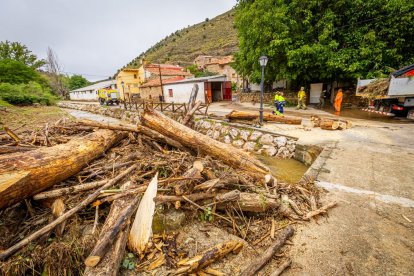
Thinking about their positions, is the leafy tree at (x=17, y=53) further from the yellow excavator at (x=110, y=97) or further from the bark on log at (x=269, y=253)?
the bark on log at (x=269, y=253)

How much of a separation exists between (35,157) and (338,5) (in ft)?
55.9

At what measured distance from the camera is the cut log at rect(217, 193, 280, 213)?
2947mm

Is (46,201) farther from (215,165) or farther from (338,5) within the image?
(338,5)

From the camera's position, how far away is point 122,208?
8.18 feet

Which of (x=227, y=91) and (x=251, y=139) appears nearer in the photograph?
(x=251, y=139)

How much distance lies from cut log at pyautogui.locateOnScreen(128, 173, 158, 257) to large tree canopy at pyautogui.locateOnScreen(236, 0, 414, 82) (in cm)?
1299

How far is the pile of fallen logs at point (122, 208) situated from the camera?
6.91 feet

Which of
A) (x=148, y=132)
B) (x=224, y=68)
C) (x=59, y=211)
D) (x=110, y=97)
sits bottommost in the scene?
(x=59, y=211)

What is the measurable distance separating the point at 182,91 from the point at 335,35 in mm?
15682

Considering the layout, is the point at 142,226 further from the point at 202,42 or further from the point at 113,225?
the point at 202,42

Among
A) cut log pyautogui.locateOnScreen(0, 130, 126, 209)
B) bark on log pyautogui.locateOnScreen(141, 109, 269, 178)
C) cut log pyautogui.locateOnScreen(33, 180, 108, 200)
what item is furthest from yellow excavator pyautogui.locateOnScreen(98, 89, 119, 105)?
cut log pyautogui.locateOnScreen(33, 180, 108, 200)

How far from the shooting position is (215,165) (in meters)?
4.02

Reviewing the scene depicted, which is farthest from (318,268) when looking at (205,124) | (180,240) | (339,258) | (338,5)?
(338,5)

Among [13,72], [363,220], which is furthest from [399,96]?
[13,72]
